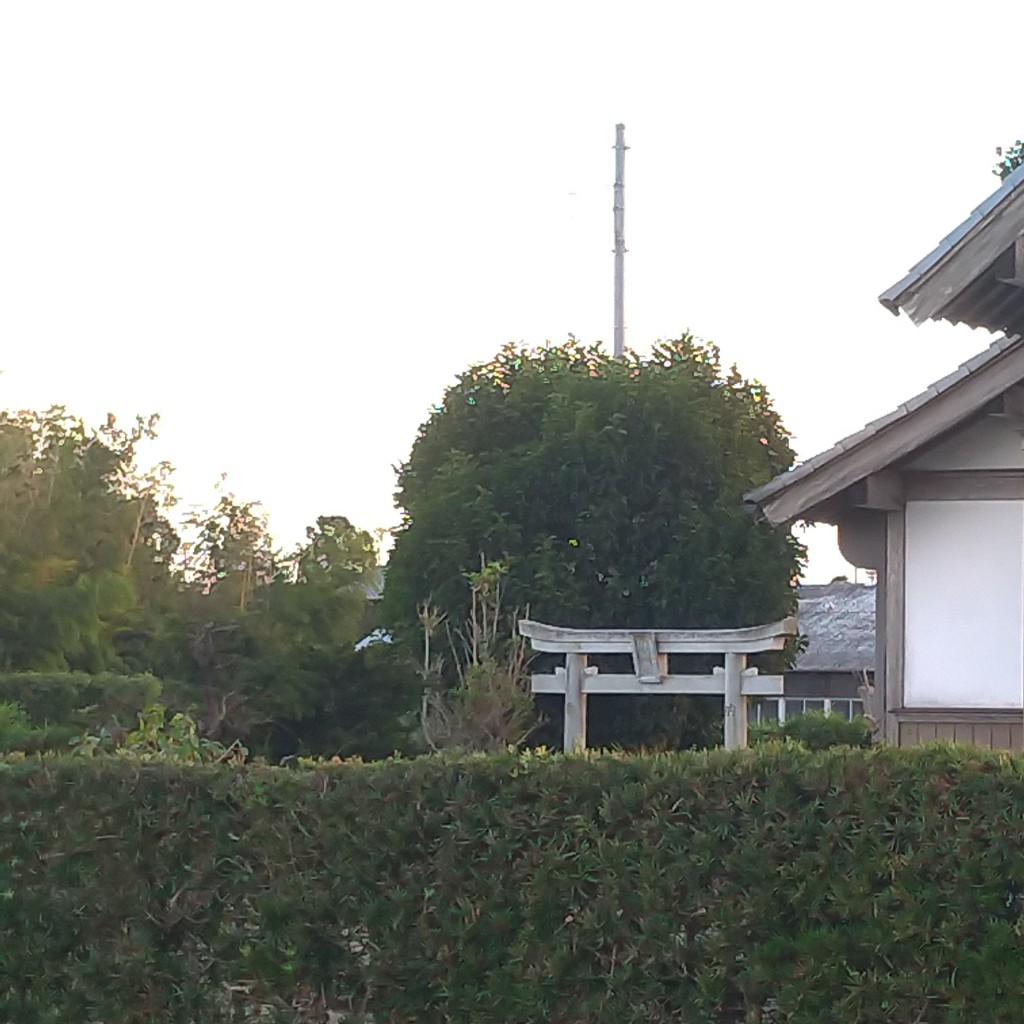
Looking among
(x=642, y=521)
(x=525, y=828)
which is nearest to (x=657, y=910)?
→ (x=525, y=828)

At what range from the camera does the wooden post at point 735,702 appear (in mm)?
12836

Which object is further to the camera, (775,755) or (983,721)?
(983,721)

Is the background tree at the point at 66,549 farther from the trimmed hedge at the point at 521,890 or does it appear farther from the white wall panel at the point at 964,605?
the trimmed hedge at the point at 521,890

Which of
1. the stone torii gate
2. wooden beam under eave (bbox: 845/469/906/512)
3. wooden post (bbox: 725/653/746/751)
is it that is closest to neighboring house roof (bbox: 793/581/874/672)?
the stone torii gate

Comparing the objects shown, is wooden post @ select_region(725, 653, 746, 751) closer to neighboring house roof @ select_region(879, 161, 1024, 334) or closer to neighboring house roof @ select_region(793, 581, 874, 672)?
neighboring house roof @ select_region(879, 161, 1024, 334)

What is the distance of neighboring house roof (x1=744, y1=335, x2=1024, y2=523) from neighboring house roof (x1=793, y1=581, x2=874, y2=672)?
23.6 m

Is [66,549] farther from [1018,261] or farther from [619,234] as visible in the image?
[619,234]

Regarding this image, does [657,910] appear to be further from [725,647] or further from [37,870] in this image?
[725,647]

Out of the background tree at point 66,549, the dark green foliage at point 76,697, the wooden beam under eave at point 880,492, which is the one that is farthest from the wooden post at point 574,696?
the background tree at point 66,549

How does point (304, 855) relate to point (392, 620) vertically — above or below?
below

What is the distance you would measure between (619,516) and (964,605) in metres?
5.39

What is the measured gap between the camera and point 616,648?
1331cm

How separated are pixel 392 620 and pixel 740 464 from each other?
3.70m

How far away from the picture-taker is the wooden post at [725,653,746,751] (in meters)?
12.8
